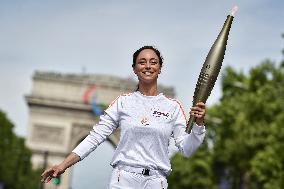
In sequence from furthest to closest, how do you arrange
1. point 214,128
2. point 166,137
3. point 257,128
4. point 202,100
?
point 214,128 → point 257,128 → point 166,137 → point 202,100

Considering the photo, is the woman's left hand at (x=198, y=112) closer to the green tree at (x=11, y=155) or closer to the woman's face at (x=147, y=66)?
the woman's face at (x=147, y=66)

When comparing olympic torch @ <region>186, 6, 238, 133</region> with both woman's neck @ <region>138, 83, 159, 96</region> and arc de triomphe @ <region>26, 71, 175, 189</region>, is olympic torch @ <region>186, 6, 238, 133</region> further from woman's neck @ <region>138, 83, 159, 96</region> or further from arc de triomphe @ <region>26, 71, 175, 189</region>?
arc de triomphe @ <region>26, 71, 175, 189</region>

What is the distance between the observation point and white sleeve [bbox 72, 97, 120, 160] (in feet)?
19.3

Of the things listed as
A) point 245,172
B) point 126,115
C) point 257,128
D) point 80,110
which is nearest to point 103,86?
point 80,110

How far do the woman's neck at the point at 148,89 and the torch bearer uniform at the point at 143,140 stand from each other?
0.03 metres

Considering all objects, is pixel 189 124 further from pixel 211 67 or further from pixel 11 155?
pixel 11 155

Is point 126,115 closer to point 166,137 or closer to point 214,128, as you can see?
point 166,137

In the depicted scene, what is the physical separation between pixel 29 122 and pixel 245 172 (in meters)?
35.5

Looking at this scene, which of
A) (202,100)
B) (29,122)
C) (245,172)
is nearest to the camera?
(202,100)

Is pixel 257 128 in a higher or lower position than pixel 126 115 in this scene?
higher

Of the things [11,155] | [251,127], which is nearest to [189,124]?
[251,127]

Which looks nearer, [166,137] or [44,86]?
[166,137]

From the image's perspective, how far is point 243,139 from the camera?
45375mm

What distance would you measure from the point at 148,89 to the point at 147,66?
176 millimetres
